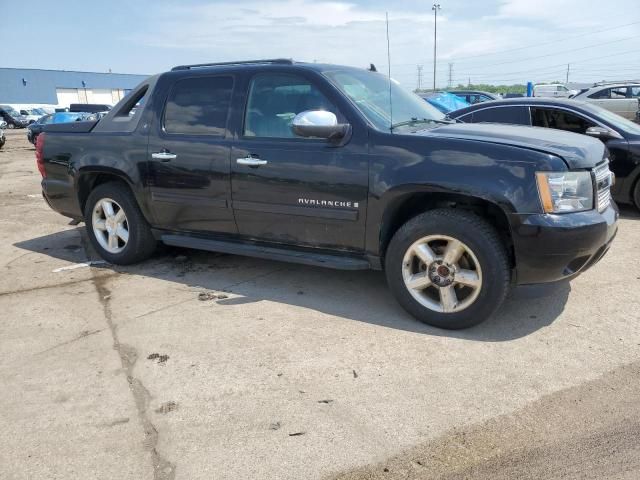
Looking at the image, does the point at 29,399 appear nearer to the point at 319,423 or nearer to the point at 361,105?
the point at 319,423

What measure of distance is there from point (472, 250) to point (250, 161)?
6.02ft

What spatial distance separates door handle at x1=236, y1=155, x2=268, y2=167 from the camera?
4.21 m

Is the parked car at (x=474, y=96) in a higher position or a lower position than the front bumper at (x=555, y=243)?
higher

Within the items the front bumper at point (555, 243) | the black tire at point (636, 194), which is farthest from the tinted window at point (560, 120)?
the front bumper at point (555, 243)

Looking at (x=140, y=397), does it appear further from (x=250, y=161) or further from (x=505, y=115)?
(x=505, y=115)

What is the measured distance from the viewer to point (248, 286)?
471cm

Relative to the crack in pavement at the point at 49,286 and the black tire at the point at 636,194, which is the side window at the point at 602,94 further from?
the crack in pavement at the point at 49,286

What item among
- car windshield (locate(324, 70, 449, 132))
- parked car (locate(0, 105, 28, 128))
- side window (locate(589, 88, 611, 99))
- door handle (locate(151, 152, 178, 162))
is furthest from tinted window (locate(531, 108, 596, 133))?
parked car (locate(0, 105, 28, 128))

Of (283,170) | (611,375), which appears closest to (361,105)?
(283,170)

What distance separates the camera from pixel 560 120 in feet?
23.6

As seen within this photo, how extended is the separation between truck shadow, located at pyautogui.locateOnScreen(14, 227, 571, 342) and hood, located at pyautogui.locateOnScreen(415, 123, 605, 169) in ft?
2.84

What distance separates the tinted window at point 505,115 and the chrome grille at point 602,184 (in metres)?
3.63

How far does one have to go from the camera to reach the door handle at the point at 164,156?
471cm

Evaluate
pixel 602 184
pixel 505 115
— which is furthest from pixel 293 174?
pixel 505 115
